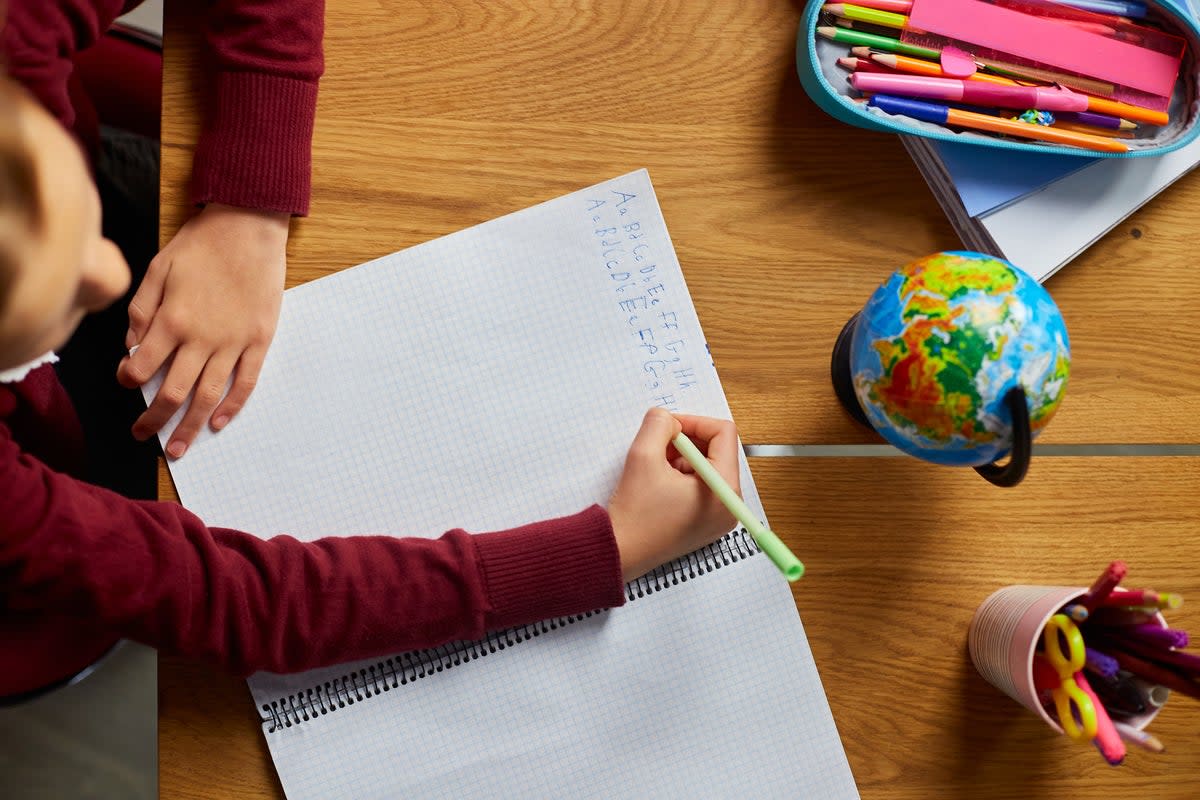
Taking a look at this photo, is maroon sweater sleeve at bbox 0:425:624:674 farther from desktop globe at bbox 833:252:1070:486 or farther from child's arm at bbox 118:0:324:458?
desktop globe at bbox 833:252:1070:486

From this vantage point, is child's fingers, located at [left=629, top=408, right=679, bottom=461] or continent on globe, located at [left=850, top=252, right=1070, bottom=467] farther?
child's fingers, located at [left=629, top=408, right=679, bottom=461]

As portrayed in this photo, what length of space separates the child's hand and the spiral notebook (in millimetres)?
18

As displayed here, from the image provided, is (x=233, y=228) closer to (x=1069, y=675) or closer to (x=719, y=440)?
(x=719, y=440)

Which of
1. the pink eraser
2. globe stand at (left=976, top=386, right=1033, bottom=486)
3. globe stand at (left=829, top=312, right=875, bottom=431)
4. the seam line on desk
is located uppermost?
the pink eraser

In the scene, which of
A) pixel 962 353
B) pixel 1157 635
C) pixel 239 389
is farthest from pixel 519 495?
pixel 1157 635

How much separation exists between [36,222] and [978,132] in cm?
58

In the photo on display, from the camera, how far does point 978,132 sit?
65cm

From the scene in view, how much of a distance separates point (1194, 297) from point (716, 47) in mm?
401

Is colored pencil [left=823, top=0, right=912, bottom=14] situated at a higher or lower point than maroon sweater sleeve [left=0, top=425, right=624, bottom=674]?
higher

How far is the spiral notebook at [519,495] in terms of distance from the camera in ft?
2.06

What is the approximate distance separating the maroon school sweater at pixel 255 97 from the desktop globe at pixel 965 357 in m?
0.40

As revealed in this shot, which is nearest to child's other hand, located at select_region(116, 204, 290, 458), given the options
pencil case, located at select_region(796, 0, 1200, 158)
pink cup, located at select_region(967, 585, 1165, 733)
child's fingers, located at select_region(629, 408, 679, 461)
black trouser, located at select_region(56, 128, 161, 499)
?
black trouser, located at select_region(56, 128, 161, 499)

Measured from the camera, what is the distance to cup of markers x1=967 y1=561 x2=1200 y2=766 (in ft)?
1.76

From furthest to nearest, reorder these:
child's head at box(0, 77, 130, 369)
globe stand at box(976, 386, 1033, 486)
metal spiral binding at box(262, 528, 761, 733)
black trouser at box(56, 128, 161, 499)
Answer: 1. black trouser at box(56, 128, 161, 499)
2. metal spiral binding at box(262, 528, 761, 733)
3. globe stand at box(976, 386, 1033, 486)
4. child's head at box(0, 77, 130, 369)
